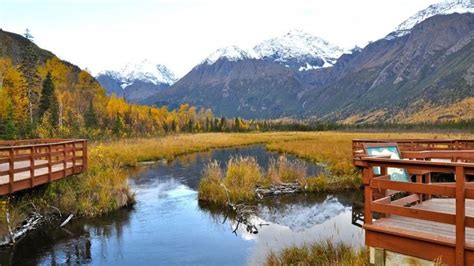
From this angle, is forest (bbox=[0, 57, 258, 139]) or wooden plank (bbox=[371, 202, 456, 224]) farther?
forest (bbox=[0, 57, 258, 139])

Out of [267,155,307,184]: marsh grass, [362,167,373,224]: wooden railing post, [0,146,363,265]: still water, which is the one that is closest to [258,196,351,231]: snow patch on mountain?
[0,146,363,265]: still water

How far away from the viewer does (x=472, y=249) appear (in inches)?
260

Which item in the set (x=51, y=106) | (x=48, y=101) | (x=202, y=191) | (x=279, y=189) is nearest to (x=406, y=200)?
(x=202, y=191)

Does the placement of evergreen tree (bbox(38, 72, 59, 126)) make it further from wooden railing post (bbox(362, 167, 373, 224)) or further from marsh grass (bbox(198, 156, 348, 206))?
wooden railing post (bbox(362, 167, 373, 224))

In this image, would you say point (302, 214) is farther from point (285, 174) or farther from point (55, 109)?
point (55, 109)

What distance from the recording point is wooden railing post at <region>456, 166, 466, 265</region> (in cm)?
668

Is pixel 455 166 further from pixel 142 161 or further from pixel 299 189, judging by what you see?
pixel 142 161

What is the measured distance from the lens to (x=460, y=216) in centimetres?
677

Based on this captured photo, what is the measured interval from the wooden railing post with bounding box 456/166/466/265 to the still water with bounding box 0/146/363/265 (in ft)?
18.9

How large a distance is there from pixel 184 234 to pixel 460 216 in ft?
34.0

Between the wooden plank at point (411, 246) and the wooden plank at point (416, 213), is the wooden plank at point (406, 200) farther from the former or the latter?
the wooden plank at point (411, 246)

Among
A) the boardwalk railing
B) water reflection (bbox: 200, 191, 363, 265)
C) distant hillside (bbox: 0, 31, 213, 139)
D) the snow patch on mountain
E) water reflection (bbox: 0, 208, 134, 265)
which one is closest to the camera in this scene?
water reflection (bbox: 0, 208, 134, 265)

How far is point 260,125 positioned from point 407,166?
145 m

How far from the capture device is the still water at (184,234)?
→ 1282 centimetres
